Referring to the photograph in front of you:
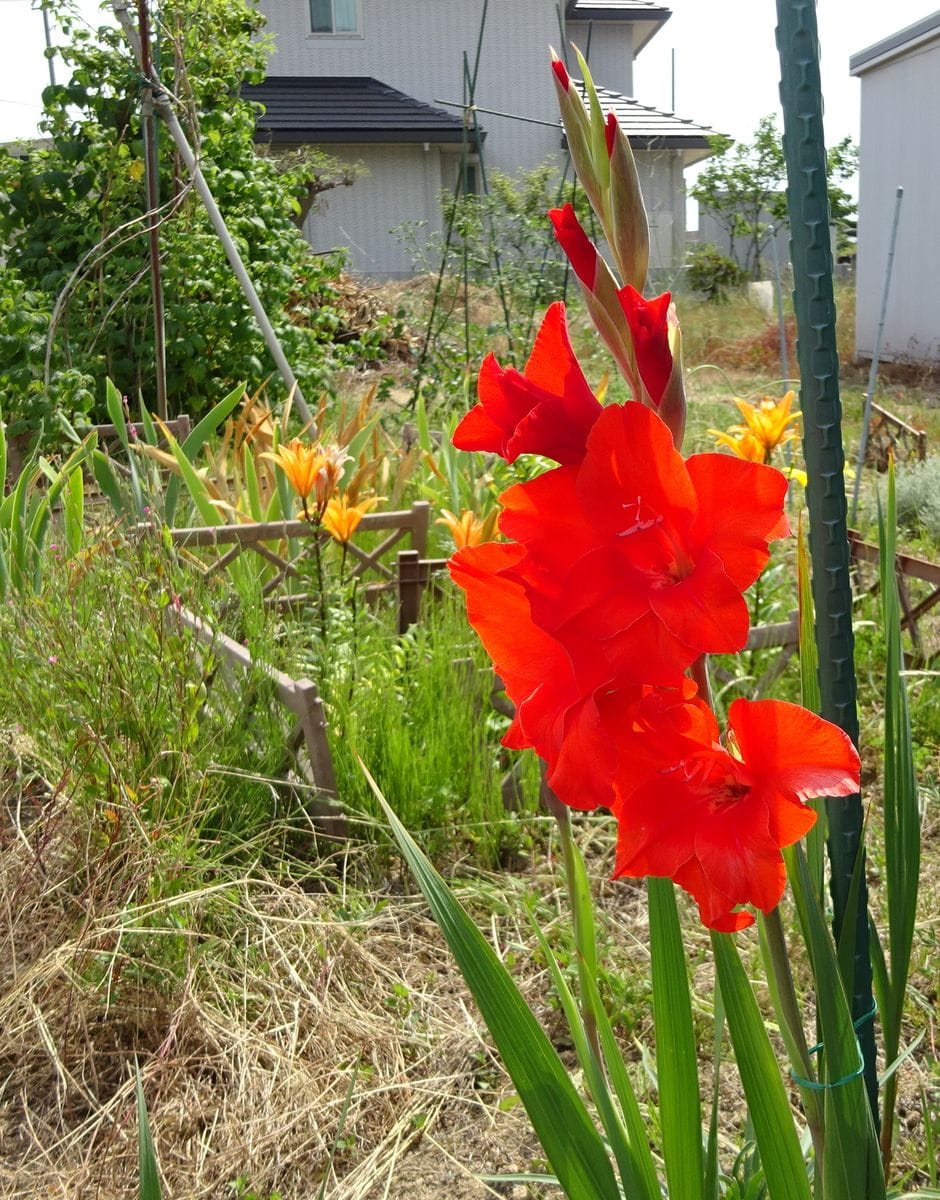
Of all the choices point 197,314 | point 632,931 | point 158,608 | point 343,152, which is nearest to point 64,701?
point 158,608

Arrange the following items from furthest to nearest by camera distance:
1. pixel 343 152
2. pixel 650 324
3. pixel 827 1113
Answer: pixel 343 152 → pixel 827 1113 → pixel 650 324

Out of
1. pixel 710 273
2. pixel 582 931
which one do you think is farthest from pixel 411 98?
pixel 582 931

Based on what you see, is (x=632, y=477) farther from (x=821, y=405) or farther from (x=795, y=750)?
(x=821, y=405)

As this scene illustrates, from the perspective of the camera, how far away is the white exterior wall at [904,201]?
1159 centimetres

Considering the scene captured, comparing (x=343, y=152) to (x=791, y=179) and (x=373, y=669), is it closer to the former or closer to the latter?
(x=373, y=669)

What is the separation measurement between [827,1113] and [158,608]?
5.72 feet

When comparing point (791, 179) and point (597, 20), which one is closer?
point (791, 179)

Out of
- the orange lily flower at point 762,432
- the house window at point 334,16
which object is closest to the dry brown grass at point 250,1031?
the orange lily flower at point 762,432

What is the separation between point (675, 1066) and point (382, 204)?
17.9 meters

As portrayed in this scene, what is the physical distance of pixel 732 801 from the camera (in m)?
0.68

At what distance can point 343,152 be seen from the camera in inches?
672

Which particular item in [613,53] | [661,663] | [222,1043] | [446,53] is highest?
[613,53]

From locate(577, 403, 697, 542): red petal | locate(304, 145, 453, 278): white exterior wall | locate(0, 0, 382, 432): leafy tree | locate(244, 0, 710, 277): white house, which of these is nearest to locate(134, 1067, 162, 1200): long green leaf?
locate(577, 403, 697, 542): red petal

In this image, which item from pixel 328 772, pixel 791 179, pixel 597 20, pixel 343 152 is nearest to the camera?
pixel 791 179
